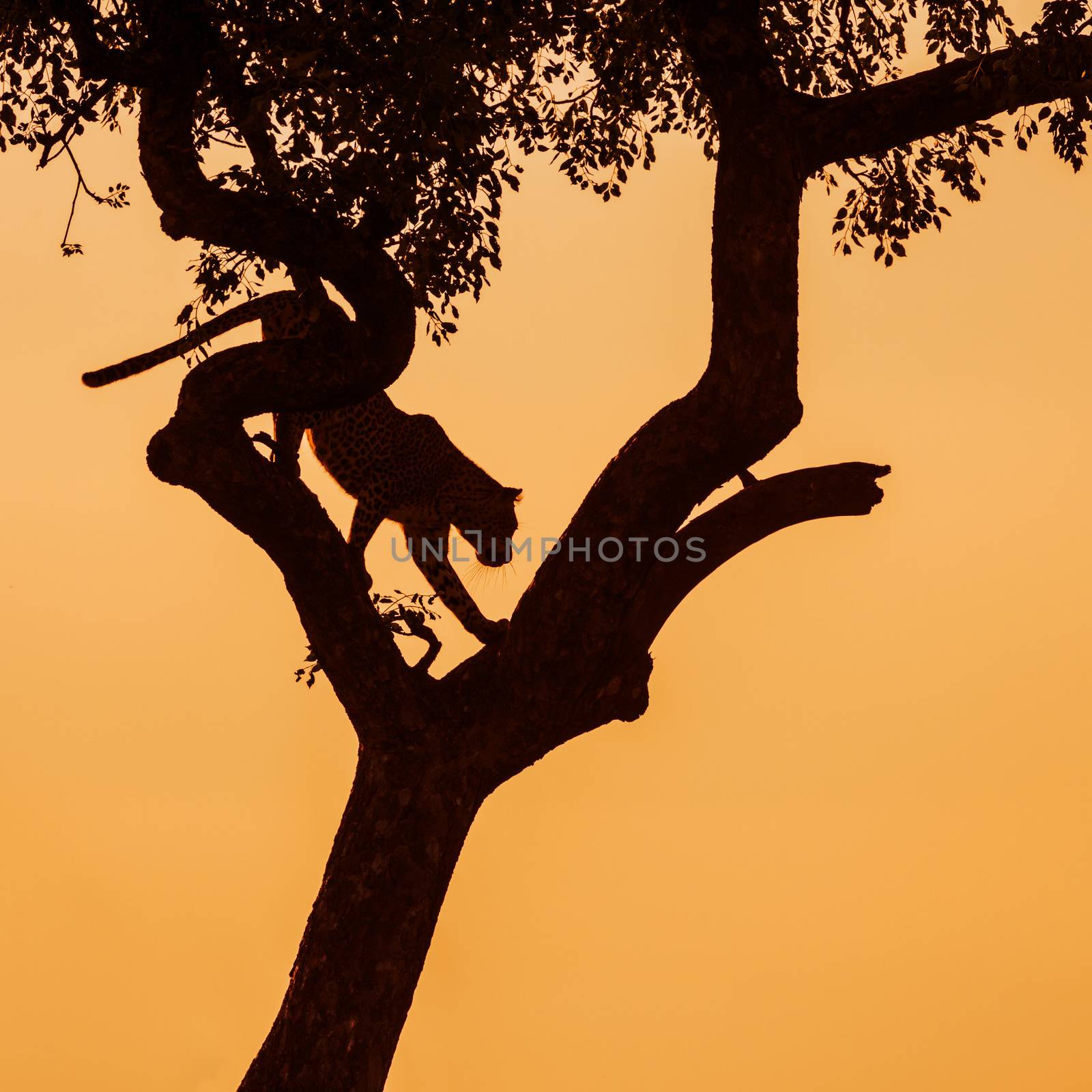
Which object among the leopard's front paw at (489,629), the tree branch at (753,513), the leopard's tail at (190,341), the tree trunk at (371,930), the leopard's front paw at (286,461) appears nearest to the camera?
the tree trunk at (371,930)

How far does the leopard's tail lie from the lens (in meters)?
7.99

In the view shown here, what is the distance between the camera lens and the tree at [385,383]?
6.41m

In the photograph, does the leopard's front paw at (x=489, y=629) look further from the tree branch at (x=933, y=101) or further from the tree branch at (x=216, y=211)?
the tree branch at (x=933, y=101)

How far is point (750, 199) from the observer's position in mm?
6695

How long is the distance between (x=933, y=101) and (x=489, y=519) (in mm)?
3869

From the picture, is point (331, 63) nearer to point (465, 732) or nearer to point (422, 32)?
point (422, 32)

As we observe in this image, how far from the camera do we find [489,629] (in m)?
8.52

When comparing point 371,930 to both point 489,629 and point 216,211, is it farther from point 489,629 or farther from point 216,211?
point 216,211

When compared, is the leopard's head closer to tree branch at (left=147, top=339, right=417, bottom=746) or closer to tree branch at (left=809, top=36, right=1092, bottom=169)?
tree branch at (left=147, top=339, right=417, bottom=746)

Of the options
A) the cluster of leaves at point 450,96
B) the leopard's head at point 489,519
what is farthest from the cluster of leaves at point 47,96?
the leopard's head at point 489,519

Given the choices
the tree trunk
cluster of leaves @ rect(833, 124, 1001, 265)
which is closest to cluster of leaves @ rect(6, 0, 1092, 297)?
cluster of leaves @ rect(833, 124, 1001, 265)

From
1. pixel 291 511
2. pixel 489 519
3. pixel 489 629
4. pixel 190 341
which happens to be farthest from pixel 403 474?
pixel 291 511

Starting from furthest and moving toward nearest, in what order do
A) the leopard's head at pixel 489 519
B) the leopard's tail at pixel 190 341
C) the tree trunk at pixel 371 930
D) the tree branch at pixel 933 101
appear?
1. the leopard's head at pixel 489 519
2. the leopard's tail at pixel 190 341
3. the tree branch at pixel 933 101
4. the tree trunk at pixel 371 930

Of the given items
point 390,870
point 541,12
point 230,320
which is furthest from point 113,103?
point 390,870
